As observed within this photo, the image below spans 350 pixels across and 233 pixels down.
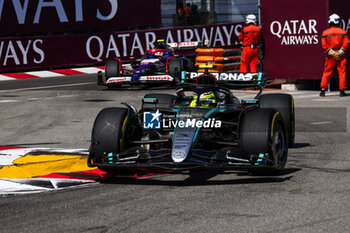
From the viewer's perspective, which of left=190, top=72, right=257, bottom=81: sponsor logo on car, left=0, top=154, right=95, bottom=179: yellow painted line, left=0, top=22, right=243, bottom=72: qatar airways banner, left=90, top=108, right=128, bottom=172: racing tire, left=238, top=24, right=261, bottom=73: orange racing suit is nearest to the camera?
left=90, top=108, right=128, bottom=172: racing tire

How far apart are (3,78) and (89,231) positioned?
16104mm

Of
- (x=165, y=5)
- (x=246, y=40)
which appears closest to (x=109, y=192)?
(x=246, y=40)

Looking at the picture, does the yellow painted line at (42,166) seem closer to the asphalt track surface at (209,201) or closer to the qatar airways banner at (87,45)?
the asphalt track surface at (209,201)

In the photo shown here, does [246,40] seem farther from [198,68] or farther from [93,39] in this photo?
[93,39]

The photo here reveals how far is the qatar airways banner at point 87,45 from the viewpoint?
21364 mm

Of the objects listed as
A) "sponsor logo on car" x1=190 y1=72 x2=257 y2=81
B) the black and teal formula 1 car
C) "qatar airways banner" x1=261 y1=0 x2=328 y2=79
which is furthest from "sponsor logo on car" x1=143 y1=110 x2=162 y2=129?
"qatar airways banner" x1=261 y1=0 x2=328 y2=79

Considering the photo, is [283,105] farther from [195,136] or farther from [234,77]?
[195,136]

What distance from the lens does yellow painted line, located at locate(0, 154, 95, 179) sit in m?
7.82

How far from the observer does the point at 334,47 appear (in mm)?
15250

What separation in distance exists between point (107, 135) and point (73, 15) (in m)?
16.0

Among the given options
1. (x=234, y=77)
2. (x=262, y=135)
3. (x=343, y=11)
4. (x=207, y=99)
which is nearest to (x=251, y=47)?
(x=343, y=11)

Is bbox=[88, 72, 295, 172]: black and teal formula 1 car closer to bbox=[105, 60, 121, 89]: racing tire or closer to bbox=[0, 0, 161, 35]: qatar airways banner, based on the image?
bbox=[105, 60, 121, 89]: racing tire

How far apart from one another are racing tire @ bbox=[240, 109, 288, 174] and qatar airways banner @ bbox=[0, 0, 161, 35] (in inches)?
610

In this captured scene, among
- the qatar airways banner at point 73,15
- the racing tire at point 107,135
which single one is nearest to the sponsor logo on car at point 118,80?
the qatar airways banner at point 73,15
